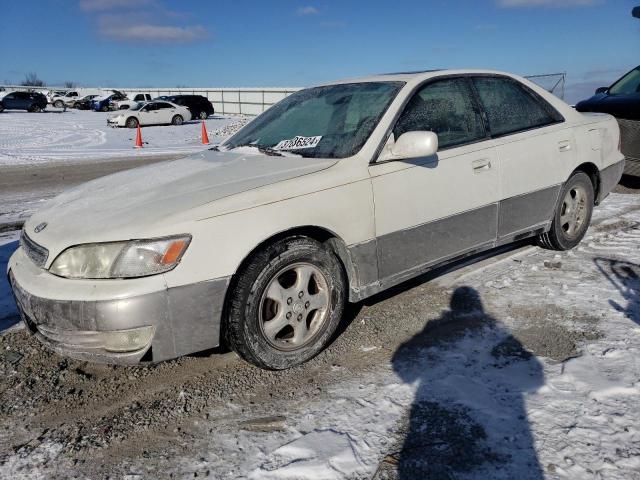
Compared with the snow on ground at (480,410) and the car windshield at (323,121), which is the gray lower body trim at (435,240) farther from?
the car windshield at (323,121)

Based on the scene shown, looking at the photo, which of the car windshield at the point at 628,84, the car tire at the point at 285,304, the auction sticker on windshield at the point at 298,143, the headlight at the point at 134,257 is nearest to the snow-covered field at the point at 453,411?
the car tire at the point at 285,304

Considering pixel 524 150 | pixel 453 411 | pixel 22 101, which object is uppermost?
pixel 22 101

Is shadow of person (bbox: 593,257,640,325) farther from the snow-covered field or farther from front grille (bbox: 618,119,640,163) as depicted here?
front grille (bbox: 618,119,640,163)

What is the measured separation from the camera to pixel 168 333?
104 inches

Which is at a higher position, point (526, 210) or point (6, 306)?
point (526, 210)

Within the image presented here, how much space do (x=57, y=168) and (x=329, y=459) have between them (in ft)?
37.6

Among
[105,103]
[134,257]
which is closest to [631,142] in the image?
[134,257]

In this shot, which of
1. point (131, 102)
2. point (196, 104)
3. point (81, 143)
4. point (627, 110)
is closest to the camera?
point (627, 110)

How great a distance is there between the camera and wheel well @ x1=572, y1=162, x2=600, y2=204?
189 inches

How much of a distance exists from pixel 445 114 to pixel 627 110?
483cm

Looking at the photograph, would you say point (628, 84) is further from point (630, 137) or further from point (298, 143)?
point (298, 143)

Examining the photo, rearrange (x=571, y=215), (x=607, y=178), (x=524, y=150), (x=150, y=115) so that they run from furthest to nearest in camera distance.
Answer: (x=150, y=115) → (x=607, y=178) → (x=571, y=215) → (x=524, y=150)

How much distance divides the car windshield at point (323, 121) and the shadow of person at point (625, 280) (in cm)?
209

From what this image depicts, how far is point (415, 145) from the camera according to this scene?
10.4 ft
